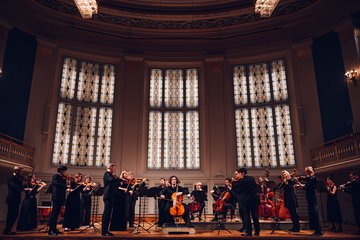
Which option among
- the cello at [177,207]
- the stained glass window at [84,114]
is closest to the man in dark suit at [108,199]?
the cello at [177,207]

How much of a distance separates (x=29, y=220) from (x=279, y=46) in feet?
41.6

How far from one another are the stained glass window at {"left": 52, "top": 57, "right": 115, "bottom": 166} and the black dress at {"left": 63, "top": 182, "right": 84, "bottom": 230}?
5636 millimetres

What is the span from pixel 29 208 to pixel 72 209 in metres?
1.17

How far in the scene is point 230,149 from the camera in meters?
14.3

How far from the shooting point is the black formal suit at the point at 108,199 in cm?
685

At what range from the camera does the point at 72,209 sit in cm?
816

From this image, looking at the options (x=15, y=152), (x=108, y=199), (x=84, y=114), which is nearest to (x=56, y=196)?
(x=108, y=199)

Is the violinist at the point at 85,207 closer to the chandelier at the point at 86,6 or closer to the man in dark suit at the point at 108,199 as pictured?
the man in dark suit at the point at 108,199

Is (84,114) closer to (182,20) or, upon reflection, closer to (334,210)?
(182,20)

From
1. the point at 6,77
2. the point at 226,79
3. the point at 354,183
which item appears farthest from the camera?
the point at 226,79

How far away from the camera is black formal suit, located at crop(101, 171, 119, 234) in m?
6.85

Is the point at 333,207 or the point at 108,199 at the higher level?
the point at 108,199

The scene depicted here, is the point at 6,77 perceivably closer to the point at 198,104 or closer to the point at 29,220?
the point at 29,220

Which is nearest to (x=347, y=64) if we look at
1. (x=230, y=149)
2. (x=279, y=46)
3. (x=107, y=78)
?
(x=279, y=46)
